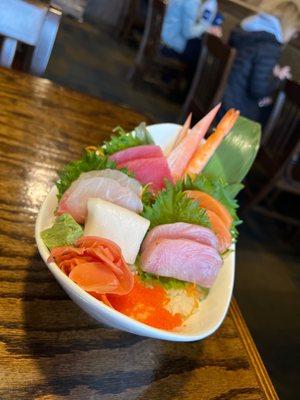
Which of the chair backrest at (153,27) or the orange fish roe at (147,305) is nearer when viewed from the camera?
the orange fish roe at (147,305)

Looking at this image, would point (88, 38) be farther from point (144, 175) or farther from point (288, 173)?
point (144, 175)

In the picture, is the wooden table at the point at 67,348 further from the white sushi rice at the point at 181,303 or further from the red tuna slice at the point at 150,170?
the red tuna slice at the point at 150,170

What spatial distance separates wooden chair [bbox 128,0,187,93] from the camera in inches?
164

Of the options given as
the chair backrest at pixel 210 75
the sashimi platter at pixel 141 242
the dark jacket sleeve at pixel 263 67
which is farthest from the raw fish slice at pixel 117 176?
the dark jacket sleeve at pixel 263 67

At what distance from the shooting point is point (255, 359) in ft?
2.51

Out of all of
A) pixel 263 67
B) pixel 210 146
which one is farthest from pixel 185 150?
pixel 263 67

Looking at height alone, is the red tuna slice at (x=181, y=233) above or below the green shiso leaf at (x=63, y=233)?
above

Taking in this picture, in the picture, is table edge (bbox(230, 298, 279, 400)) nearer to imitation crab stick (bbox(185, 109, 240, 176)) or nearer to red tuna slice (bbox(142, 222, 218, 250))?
red tuna slice (bbox(142, 222, 218, 250))

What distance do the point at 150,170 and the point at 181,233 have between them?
0.19 metres

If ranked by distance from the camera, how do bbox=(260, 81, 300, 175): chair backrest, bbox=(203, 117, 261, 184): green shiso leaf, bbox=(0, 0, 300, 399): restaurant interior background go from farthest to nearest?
1. bbox=(260, 81, 300, 175): chair backrest
2. bbox=(0, 0, 300, 399): restaurant interior background
3. bbox=(203, 117, 261, 184): green shiso leaf

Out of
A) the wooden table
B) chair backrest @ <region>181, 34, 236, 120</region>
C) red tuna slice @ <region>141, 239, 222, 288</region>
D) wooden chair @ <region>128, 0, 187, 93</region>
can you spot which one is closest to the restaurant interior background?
wooden chair @ <region>128, 0, 187, 93</region>

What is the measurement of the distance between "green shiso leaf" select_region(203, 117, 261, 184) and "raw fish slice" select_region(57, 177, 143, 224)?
1.15 feet

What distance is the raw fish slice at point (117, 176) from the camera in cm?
72

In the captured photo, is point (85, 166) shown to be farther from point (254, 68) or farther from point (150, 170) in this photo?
point (254, 68)
